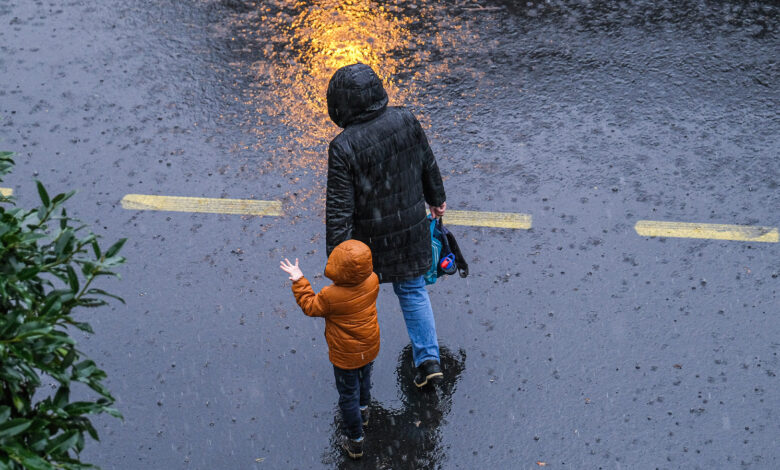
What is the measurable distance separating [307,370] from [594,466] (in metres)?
1.82

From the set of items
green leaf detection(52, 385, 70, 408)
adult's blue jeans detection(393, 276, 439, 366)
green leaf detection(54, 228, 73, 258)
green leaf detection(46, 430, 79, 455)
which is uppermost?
→ green leaf detection(54, 228, 73, 258)

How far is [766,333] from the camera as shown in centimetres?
544

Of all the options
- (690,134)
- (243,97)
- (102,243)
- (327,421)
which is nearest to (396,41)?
(243,97)

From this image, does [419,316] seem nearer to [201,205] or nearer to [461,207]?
[461,207]

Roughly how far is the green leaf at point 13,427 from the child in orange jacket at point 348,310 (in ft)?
6.06

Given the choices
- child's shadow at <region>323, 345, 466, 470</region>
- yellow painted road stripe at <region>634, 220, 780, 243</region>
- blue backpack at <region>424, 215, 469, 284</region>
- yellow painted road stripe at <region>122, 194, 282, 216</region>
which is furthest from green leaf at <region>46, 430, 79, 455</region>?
yellow painted road stripe at <region>634, 220, 780, 243</region>

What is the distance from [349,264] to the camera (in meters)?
4.23

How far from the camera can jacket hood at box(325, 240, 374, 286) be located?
4230 mm

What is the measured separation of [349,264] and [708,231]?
3.11 meters

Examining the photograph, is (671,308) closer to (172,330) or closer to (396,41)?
(172,330)

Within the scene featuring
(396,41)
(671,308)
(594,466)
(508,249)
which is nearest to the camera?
(594,466)

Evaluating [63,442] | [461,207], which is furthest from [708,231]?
[63,442]

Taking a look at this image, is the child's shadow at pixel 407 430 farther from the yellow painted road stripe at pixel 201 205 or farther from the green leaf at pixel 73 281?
the green leaf at pixel 73 281

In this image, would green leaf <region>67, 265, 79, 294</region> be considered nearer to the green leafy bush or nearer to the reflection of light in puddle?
the green leafy bush
